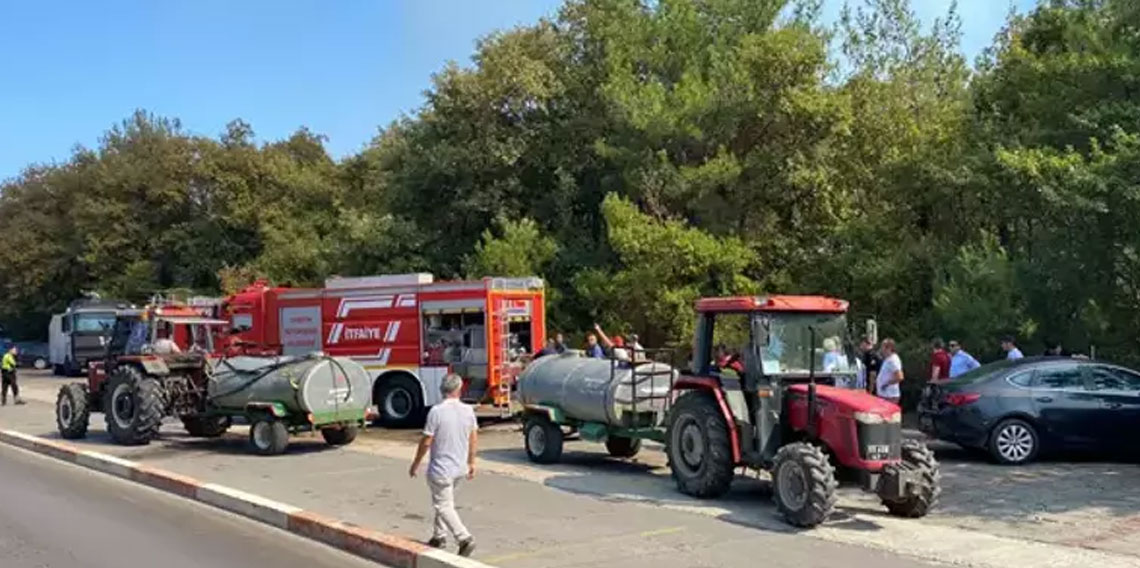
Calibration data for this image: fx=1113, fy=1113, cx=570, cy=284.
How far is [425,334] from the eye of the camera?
72.5 feet

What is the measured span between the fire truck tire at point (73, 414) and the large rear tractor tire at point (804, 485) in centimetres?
1396

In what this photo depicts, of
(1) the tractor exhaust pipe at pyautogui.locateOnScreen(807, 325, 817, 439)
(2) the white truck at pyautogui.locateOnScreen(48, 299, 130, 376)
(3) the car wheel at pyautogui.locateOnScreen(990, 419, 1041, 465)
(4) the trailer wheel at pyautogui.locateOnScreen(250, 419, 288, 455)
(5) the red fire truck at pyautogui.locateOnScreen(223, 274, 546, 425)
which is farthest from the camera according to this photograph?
(2) the white truck at pyautogui.locateOnScreen(48, 299, 130, 376)

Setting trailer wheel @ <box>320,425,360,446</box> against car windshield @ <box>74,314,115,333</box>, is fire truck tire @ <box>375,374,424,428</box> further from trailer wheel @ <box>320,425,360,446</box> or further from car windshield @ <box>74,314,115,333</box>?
car windshield @ <box>74,314,115,333</box>

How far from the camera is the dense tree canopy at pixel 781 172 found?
1916 cm

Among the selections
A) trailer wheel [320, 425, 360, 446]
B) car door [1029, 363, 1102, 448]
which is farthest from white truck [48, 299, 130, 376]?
car door [1029, 363, 1102, 448]

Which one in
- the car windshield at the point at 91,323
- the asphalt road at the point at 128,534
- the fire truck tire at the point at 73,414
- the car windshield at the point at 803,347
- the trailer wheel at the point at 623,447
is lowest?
the asphalt road at the point at 128,534

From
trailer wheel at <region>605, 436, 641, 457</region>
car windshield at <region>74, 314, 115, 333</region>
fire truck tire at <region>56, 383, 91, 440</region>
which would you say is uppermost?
car windshield at <region>74, 314, 115, 333</region>

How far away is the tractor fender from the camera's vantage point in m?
12.0

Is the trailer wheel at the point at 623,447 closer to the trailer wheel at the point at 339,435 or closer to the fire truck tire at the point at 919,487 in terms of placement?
the trailer wheel at the point at 339,435

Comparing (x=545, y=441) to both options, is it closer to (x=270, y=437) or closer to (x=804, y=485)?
(x=270, y=437)

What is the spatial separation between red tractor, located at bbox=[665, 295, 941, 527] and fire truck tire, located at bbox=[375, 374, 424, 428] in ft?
32.3

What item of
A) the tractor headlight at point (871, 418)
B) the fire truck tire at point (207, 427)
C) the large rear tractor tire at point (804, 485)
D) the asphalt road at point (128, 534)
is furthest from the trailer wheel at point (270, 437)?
the tractor headlight at point (871, 418)

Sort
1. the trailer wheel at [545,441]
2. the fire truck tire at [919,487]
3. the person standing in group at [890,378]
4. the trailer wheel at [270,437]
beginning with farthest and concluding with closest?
the trailer wheel at [270,437]
the person standing in group at [890,378]
the trailer wheel at [545,441]
the fire truck tire at [919,487]

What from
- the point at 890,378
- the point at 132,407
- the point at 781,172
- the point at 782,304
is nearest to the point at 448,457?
the point at 782,304
